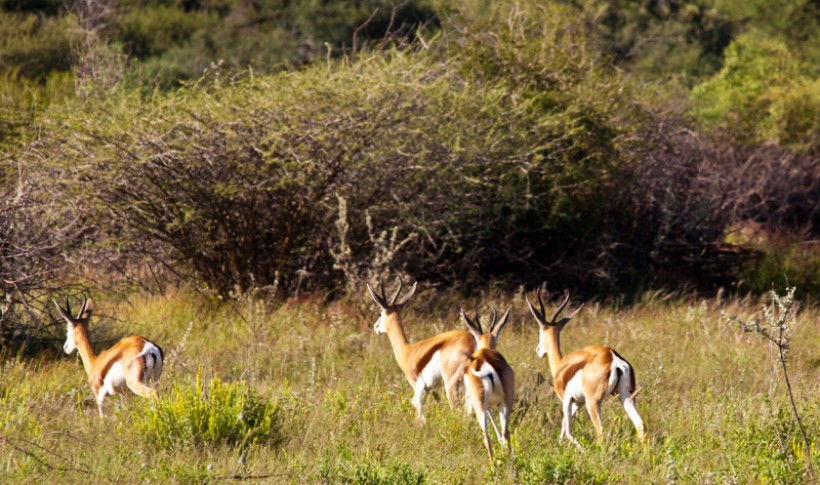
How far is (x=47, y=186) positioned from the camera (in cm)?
939

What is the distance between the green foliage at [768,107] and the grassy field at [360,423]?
424 inches

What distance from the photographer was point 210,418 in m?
5.68

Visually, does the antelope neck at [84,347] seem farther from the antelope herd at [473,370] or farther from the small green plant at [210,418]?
the small green plant at [210,418]

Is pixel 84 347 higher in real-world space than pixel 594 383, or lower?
lower

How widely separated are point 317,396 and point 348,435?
91cm

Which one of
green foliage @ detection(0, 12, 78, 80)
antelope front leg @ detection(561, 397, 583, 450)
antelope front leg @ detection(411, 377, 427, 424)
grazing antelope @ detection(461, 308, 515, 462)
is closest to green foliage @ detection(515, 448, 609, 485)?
grazing antelope @ detection(461, 308, 515, 462)

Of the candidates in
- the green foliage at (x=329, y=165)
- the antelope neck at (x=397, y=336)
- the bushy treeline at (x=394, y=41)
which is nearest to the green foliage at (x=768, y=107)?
the bushy treeline at (x=394, y=41)

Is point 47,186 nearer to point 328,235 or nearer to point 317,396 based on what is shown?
point 328,235

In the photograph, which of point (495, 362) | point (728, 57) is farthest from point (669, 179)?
point (728, 57)

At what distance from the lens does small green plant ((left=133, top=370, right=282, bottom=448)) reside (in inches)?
221

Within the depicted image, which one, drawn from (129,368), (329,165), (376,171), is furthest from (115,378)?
(376,171)

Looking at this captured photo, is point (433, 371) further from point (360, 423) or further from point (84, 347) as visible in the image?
point (84, 347)

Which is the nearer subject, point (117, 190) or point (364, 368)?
point (364, 368)

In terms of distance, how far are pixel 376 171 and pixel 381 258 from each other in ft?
2.71
